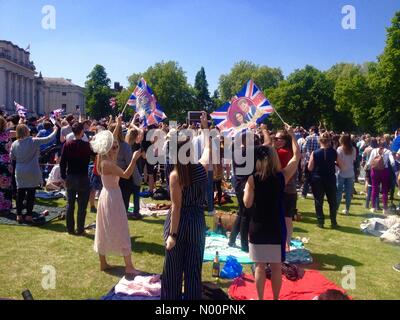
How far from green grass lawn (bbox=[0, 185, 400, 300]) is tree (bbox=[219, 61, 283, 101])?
80.8 metres

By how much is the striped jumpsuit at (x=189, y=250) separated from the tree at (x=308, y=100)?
5951 cm

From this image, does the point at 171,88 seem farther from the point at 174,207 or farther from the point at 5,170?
the point at 174,207

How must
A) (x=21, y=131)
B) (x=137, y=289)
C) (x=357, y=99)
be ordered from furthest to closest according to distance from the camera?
1. (x=357, y=99)
2. (x=21, y=131)
3. (x=137, y=289)

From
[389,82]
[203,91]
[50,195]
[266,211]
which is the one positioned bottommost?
[50,195]

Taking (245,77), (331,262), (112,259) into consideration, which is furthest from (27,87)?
(331,262)

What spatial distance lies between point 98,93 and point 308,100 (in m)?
47.1

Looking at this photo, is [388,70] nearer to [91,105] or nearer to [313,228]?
[313,228]

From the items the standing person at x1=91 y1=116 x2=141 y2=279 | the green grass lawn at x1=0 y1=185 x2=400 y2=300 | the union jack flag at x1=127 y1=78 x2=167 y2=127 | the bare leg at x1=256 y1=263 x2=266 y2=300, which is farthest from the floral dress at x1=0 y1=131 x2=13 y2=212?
the bare leg at x1=256 y1=263 x2=266 y2=300

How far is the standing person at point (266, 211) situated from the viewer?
446 centimetres

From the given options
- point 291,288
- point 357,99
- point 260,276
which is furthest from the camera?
point 357,99

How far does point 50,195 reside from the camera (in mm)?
11609

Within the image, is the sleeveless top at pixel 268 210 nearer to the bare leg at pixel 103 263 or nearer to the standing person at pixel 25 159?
the bare leg at pixel 103 263

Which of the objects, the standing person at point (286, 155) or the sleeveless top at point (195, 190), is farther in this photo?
the standing person at point (286, 155)

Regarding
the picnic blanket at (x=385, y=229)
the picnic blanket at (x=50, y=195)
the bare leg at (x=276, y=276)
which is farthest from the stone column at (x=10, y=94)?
the bare leg at (x=276, y=276)
